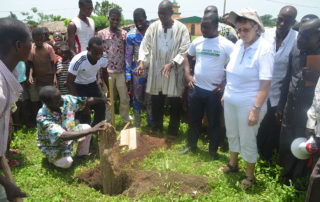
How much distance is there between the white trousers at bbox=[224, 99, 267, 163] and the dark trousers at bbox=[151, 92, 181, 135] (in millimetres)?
1441

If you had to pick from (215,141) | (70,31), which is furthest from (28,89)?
(215,141)

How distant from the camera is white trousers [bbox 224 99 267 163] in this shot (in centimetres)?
302

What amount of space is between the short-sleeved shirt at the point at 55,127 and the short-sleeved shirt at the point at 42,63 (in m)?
1.59

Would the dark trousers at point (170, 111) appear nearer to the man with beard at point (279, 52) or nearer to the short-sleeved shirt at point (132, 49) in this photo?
the short-sleeved shirt at point (132, 49)

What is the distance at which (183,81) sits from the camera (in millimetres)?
4539

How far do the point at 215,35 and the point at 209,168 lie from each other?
1881 mm

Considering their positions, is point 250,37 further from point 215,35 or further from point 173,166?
point 173,166

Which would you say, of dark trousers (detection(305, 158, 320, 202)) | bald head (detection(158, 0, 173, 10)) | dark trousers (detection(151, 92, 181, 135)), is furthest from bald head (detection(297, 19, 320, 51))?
dark trousers (detection(151, 92, 181, 135))

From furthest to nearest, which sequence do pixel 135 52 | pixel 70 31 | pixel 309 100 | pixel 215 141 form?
1. pixel 135 52
2. pixel 70 31
3. pixel 215 141
4. pixel 309 100

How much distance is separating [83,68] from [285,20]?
9.64ft

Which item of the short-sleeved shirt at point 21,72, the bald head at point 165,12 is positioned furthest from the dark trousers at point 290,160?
the short-sleeved shirt at point 21,72

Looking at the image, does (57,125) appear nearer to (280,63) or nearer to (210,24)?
(210,24)

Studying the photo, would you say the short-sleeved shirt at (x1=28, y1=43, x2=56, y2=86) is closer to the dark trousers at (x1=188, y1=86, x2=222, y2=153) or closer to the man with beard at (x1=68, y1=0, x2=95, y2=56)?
the man with beard at (x1=68, y1=0, x2=95, y2=56)

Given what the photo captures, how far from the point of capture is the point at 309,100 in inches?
111
